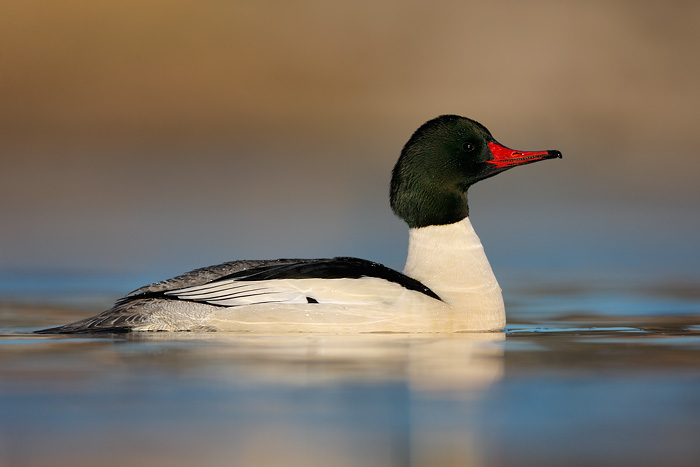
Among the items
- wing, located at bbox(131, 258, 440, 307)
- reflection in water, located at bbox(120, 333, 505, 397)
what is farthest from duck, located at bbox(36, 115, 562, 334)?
reflection in water, located at bbox(120, 333, 505, 397)

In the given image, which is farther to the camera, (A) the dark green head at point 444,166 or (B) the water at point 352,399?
(A) the dark green head at point 444,166

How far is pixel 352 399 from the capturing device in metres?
4.38

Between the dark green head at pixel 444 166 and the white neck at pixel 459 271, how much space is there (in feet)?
0.35

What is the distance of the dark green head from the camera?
737 centimetres

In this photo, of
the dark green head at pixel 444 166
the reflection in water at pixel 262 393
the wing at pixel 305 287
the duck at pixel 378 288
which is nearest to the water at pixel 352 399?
the reflection in water at pixel 262 393

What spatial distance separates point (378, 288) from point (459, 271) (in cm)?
70

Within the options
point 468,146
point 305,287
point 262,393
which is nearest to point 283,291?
point 305,287

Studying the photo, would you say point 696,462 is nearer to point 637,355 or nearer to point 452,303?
point 637,355

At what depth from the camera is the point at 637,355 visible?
5867 millimetres

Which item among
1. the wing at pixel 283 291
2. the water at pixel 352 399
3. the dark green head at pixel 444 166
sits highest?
the dark green head at pixel 444 166

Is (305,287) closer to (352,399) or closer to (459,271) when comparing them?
(459,271)

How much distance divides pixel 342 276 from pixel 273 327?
57 cm

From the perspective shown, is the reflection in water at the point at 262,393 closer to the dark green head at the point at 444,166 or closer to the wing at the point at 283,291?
the wing at the point at 283,291

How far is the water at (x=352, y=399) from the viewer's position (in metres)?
3.51
